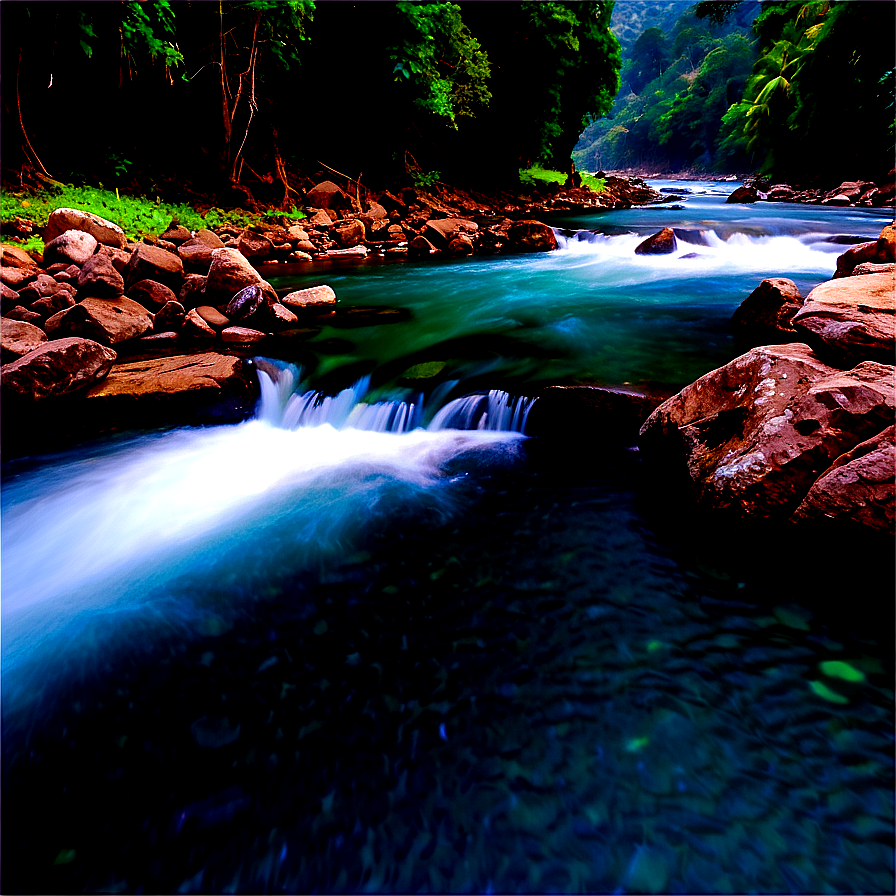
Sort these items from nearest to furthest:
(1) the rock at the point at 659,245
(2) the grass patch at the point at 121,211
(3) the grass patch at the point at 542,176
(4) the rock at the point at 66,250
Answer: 1. (4) the rock at the point at 66,250
2. (2) the grass patch at the point at 121,211
3. (1) the rock at the point at 659,245
4. (3) the grass patch at the point at 542,176

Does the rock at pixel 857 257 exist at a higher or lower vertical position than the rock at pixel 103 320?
higher

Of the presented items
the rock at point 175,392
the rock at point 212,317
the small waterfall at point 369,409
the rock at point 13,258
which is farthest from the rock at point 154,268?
the small waterfall at point 369,409

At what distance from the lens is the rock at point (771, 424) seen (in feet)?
8.36

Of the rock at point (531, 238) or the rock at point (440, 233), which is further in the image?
the rock at point (440, 233)

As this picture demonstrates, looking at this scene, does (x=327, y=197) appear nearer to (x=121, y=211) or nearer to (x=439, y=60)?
(x=121, y=211)

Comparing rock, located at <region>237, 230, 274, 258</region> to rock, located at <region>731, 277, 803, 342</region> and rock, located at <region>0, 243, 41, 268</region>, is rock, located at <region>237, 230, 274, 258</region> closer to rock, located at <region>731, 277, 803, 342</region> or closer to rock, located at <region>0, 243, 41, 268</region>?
rock, located at <region>0, 243, 41, 268</region>

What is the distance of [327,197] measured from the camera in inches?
579

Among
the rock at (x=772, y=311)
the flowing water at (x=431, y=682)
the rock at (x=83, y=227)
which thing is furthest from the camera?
the rock at (x=83, y=227)

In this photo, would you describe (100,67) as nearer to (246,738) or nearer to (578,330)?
(578,330)

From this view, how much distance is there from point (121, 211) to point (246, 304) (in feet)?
22.6

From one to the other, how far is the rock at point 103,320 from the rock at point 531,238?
8.82 metres

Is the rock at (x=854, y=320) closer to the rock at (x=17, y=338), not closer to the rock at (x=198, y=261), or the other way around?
the rock at (x=17, y=338)

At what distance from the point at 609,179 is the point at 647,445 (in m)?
32.5

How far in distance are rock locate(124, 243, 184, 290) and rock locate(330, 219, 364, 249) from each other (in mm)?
6222
